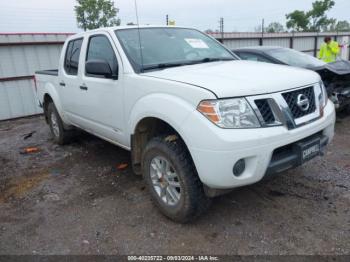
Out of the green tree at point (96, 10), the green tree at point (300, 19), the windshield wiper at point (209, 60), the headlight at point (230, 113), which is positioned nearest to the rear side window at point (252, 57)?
the windshield wiper at point (209, 60)

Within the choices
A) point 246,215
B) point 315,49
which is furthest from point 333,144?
point 315,49

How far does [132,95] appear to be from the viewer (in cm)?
333

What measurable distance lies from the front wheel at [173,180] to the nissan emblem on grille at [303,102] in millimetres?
1077

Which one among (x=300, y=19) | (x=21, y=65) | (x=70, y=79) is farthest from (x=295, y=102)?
(x=300, y=19)

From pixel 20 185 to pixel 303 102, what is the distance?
3.67 metres

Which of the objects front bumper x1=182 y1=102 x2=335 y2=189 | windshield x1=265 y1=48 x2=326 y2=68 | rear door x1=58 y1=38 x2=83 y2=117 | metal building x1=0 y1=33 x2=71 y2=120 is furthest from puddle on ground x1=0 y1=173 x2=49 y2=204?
metal building x1=0 y1=33 x2=71 y2=120

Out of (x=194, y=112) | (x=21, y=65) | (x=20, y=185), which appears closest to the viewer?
(x=194, y=112)

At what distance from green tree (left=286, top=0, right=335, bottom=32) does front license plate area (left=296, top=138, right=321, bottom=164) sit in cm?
4804

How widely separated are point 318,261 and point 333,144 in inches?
120

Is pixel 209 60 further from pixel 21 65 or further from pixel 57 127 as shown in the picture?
pixel 21 65

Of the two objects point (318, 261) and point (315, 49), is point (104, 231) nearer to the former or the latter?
point (318, 261)

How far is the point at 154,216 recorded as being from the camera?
3318 mm

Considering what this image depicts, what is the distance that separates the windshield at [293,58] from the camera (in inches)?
252

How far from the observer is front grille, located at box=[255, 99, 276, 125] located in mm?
2615
